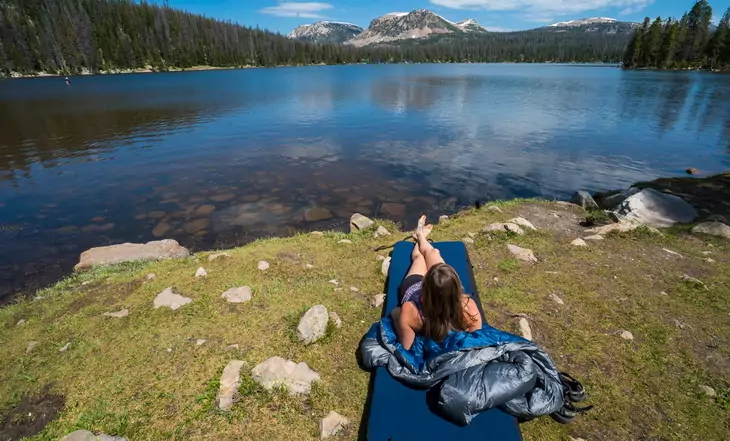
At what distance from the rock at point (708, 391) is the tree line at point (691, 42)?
140m

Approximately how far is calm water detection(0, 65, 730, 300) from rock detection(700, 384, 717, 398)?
11263 millimetres

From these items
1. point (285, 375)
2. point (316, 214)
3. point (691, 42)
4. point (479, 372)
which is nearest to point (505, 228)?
point (479, 372)

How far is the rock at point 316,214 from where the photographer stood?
16.0 metres

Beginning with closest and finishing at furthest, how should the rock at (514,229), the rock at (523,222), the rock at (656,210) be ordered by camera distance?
the rock at (514,229) < the rock at (523,222) < the rock at (656,210)

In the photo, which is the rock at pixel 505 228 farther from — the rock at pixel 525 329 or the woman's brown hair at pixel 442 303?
the woman's brown hair at pixel 442 303

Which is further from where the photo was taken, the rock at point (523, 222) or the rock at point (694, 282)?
the rock at point (523, 222)

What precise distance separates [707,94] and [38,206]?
79.4m

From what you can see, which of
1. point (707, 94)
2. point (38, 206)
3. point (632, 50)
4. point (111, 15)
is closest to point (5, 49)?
point (111, 15)

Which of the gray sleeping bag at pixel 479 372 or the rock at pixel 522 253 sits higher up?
the gray sleeping bag at pixel 479 372

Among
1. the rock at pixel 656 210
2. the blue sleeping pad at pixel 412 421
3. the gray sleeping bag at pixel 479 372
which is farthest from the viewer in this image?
the rock at pixel 656 210

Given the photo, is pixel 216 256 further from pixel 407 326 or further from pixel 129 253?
A: pixel 407 326

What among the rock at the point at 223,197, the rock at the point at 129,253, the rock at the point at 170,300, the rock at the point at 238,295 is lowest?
the rock at the point at 223,197

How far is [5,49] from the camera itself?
128m

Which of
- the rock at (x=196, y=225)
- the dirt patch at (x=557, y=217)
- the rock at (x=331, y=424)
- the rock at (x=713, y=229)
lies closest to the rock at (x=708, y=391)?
the rock at (x=331, y=424)
